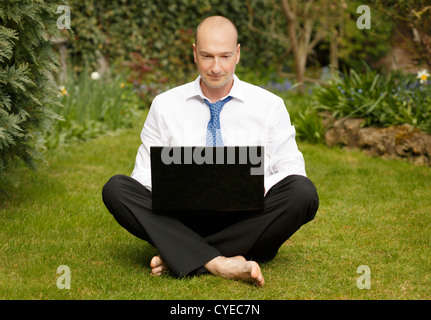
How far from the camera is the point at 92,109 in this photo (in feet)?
24.0

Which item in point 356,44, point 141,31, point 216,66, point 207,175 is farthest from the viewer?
point 356,44

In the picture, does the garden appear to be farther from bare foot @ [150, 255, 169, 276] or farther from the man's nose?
the man's nose

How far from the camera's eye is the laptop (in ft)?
9.20

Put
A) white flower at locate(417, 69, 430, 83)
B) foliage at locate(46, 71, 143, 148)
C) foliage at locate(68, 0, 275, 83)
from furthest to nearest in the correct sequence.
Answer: foliage at locate(68, 0, 275, 83)
foliage at locate(46, 71, 143, 148)
white flower at locate(417, 69, 430, 83)

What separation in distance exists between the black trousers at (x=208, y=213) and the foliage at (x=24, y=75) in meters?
1.09

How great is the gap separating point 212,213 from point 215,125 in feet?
1.50

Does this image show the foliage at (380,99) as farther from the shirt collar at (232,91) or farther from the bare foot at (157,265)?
the bare foot at (157,265)

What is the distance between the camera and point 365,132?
6227 millimetres

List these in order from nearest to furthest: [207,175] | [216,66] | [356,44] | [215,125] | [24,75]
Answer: [207,175], [216,66], [215,125], [24,75], [356,44]

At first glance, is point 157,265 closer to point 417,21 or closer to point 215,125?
point 215,125

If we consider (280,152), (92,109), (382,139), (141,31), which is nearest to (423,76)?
(382,139)

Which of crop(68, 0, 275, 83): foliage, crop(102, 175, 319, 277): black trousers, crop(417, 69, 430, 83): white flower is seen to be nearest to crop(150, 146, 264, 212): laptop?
crop(102, 175, 319, 277): black trousers

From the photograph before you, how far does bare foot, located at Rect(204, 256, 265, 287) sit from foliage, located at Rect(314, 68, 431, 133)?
11.4 feet
